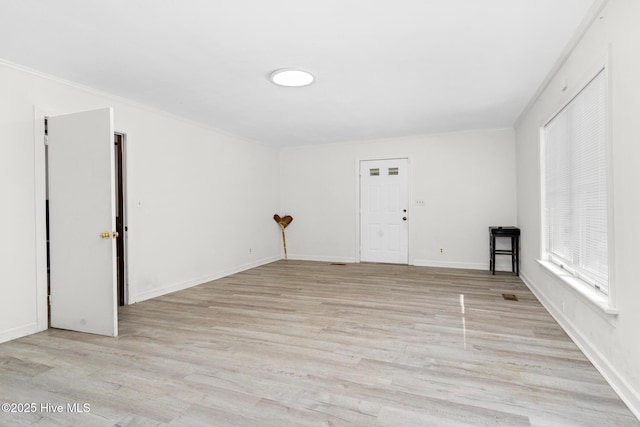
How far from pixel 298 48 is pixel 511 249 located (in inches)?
192

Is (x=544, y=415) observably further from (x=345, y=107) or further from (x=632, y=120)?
(x=345, y=107)

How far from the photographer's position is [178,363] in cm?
254

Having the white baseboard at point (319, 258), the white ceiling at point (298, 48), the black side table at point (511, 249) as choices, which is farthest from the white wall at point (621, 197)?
the white baseboard at point (319, 258)

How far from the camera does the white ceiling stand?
2.30 m

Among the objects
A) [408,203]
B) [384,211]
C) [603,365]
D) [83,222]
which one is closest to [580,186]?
[603,365]

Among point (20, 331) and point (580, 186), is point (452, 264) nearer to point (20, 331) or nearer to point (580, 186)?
point (580, 186)

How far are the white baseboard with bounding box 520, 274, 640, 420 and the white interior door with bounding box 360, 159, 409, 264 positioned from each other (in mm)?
3354

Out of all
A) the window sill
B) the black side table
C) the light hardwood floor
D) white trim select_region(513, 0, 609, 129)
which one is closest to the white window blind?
the window sill

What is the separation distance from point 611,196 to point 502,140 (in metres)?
4.18

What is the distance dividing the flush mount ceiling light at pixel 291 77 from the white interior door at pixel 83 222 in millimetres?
1557

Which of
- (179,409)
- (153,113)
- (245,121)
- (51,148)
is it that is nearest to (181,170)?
(153,113)

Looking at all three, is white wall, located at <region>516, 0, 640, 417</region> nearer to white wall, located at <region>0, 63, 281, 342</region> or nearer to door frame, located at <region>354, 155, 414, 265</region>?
door frame, located at <region>354, 155, 414, 265</region>

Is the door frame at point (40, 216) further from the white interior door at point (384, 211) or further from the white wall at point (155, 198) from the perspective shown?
the white interior door at point (384, 211)

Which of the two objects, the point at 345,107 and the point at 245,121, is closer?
the point at 345,107
